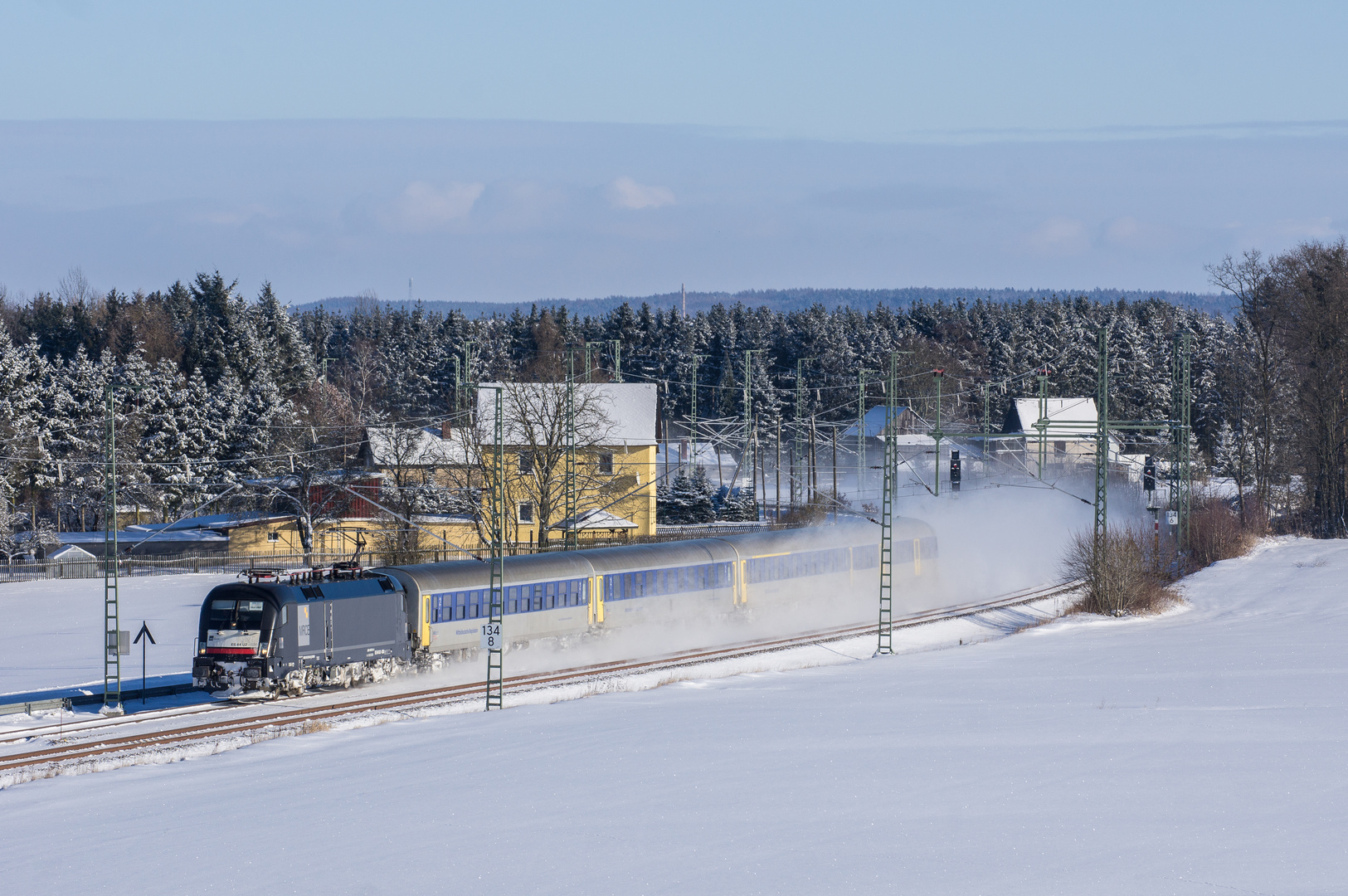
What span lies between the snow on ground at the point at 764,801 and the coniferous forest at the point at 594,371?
30504mm

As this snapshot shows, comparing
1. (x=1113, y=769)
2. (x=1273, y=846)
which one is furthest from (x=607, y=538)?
(x=1273, y=846)

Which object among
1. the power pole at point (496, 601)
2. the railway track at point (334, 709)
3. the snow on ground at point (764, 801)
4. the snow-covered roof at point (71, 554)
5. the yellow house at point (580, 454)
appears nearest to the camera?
the snow on ground at point (764, 801)

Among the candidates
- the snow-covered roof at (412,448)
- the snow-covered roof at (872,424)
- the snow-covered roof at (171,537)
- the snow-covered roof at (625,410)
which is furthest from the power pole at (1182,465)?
the snow-covered roof at (872,424)

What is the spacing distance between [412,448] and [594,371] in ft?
103

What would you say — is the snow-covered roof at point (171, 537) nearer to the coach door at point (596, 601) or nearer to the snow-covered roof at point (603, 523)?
the snow-covered roof at point (603, 523)

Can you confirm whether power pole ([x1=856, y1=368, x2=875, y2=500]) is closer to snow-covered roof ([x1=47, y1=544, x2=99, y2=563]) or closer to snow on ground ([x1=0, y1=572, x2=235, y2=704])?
snow on ground ([x1=0, y1=572, x2=235, y2=704])

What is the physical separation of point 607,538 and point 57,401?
35.3m

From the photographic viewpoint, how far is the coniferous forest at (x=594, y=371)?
64.6 meters

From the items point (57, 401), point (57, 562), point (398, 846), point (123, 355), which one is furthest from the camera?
point (123, 355)

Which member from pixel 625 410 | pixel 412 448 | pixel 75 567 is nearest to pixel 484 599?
pixel 412 448

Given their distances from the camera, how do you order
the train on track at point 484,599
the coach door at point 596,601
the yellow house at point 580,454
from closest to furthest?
the train on track at point 484,599 < the coach door at point 596,601 < the yellow house at point 580,454

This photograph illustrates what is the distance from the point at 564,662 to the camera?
113ft

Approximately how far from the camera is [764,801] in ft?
49.1

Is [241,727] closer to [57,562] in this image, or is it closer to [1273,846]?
[1273,846]
